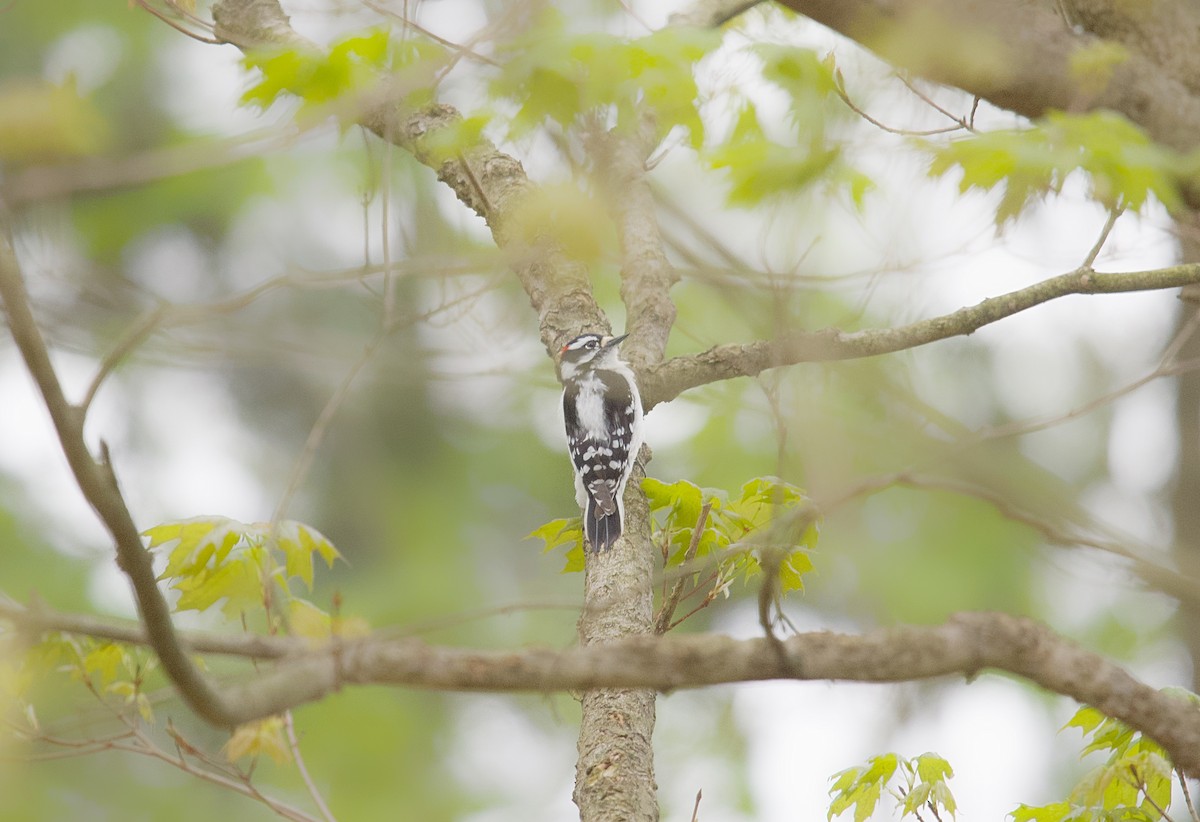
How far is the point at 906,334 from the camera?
3.63m

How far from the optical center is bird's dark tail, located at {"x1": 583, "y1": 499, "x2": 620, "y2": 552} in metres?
3.69

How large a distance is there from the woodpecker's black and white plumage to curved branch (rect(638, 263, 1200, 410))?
0.71 feet

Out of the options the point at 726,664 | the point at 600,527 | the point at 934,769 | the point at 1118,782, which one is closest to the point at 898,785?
the point at 934,769

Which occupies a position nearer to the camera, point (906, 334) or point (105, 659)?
point (105, 659)

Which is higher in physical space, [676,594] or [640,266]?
[640,266]

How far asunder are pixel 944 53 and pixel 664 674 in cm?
239

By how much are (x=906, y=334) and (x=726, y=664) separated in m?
2.22

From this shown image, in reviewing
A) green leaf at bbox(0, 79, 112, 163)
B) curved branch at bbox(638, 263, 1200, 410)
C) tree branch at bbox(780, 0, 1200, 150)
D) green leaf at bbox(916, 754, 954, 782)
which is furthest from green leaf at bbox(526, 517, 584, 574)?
green leaf at bbox(0, 79, 112, 163)

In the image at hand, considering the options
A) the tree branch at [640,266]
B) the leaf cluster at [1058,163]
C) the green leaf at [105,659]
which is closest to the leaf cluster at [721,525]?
the tree branch at [640,266]

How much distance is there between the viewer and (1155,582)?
5.62ft

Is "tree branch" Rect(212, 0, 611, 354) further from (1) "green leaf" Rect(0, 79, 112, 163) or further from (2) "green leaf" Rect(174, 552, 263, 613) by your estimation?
(1) "green leaf" Rect(0, 79, 112, 163)

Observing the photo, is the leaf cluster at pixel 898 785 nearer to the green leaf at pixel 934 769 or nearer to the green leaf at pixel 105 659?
the green leaf at pixel 934 769

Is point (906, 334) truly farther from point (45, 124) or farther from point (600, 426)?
point (45, 124)

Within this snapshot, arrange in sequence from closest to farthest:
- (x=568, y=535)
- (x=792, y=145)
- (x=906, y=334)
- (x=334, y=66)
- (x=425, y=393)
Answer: (x=334, y=66) < (x=792, y=145) < (x=906, y=334) < (x=568, y=535) < (x=425, y=393)
